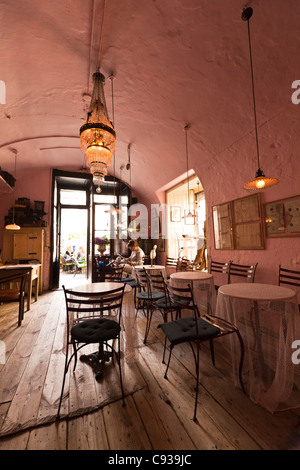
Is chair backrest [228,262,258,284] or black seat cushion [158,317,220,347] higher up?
chair backrest [228,262,258,284]

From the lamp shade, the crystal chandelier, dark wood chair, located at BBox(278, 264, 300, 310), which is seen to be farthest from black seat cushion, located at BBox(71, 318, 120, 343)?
dark wood chair, located at BBox(278, 264, 300, 310)

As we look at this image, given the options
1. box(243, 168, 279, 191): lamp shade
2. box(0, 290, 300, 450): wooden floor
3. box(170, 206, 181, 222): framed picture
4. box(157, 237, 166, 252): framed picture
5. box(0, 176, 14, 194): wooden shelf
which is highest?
box(0, 176, 14, 194): wooden shelf

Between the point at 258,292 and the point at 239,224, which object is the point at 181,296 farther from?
the point at 239,224

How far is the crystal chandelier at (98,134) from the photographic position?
218cm

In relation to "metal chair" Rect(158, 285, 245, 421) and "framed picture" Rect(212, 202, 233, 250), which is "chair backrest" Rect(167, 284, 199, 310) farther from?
"framed picture" Rect(212, 202, 233, 250)

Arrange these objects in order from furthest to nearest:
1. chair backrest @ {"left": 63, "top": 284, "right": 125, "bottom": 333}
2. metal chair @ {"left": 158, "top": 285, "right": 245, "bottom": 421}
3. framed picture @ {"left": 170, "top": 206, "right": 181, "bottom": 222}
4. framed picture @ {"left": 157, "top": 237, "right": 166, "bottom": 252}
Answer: framed picture @ {"left": 157, "top": 237, "right": 166, "bottom": 252}
framed picture @ {"left": 170, "top": 206, "right": 181, "bottom": 222}
metal chair @ {"left": 158, "top": 285, "right": 245, "bottom": 421}
chair backrest @ {"left": 63, "top": 284, "right": 125, "bottom": 333}

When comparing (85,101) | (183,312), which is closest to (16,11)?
(85,101)

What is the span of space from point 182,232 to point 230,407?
5265 mm

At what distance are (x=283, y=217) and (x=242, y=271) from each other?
110 cm

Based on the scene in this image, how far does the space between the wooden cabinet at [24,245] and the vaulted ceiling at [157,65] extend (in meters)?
2.48

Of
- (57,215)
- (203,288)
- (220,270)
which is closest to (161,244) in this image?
(220,270)

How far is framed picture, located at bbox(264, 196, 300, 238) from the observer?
2748 mm

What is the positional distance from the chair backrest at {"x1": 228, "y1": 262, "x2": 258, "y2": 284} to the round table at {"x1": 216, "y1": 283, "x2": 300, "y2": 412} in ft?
3.63

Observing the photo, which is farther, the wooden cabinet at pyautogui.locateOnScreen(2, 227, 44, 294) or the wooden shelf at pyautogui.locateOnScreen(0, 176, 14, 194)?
the wooden cabinet at pyautogui.locateOnScreen(2, 227, 44, 294)
